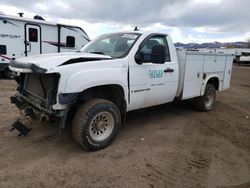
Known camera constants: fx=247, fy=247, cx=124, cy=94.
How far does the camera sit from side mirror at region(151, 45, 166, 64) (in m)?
4.59

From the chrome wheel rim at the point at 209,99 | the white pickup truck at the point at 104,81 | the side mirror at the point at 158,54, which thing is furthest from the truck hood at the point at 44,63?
the chrome wheel rim at the point at 209,99

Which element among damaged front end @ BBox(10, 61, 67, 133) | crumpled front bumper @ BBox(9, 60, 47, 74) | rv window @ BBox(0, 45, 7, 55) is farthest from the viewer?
rv window @ BBox(0, 45, 7, 55)

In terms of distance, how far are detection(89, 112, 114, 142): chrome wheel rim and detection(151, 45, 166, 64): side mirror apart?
141 centimetres

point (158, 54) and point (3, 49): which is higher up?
point (158, 54)

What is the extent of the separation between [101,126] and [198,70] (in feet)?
9.80

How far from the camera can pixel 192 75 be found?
5.79 metres

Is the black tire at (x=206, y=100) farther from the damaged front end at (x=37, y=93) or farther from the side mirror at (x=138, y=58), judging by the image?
the damaged front end at (x=37, y=93)

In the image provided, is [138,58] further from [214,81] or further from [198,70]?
[214,81]

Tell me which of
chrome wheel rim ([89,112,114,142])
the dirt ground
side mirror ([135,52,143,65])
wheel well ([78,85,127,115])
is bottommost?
the dirt ground

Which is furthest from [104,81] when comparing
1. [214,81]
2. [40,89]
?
[214,81]

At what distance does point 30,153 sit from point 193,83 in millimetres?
3891

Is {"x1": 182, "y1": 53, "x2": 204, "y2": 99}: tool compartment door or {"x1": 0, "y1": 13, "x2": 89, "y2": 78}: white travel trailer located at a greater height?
{"x1": 0, "y1": 13, "x2": 89, "y2": 78}: white travel trailer

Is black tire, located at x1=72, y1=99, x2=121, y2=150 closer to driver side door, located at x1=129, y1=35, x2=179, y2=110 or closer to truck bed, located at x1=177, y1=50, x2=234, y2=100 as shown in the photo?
driver side door, located at x1=129, y1=35, x2=179, y2=110

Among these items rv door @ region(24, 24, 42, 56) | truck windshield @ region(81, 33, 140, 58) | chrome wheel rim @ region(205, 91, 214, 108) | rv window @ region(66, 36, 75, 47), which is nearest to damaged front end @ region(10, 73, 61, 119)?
truck windshield @ region(81, 33, 140, 58)
